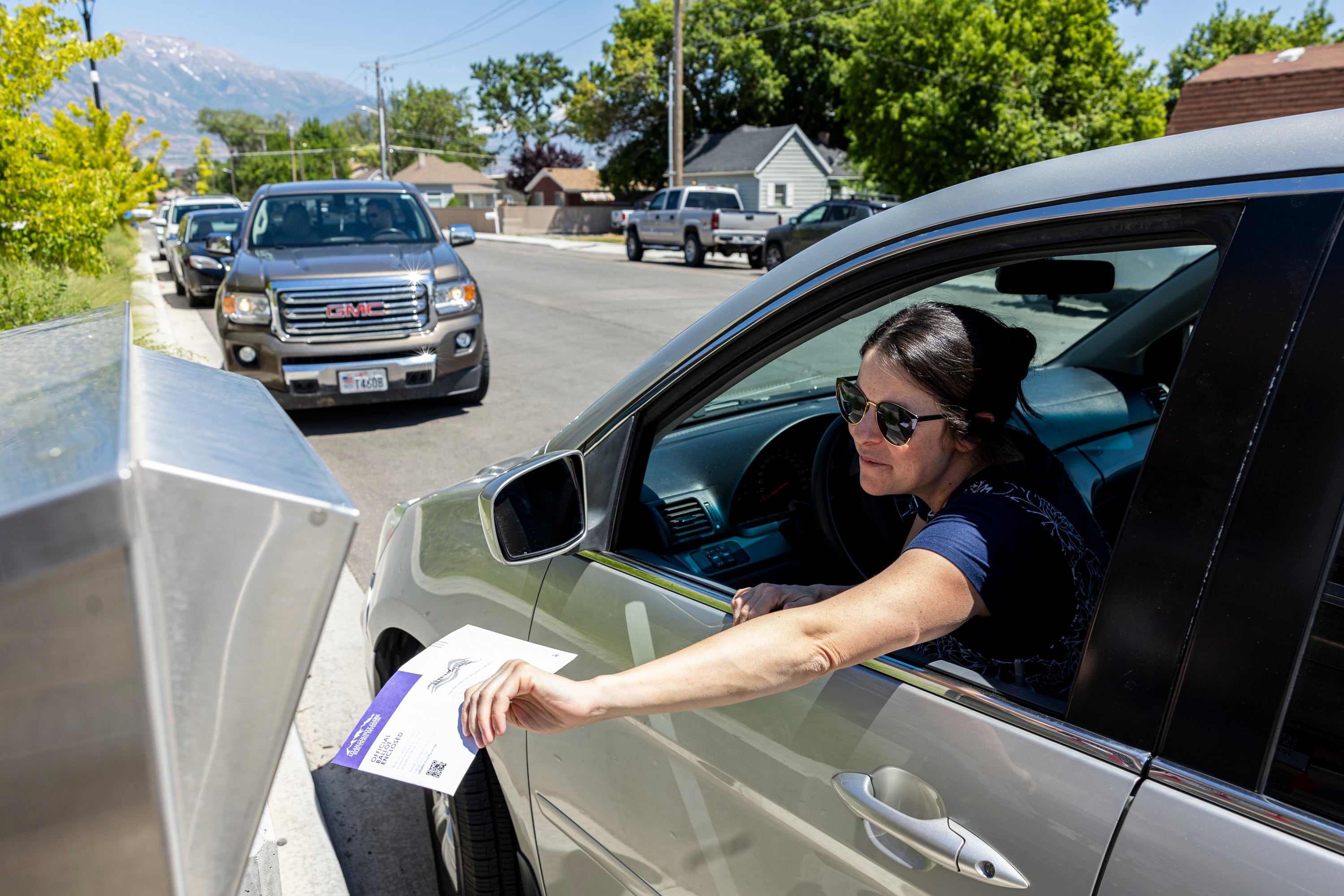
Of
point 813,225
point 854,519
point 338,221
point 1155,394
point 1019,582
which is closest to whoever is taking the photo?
point 1019,582

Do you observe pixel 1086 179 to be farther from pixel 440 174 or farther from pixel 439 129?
pixel 439 129

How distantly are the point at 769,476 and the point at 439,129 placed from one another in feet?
377

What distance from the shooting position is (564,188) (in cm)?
6844

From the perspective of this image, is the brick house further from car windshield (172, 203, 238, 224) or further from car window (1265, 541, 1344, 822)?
car window (1265, 541, 1344, 822)

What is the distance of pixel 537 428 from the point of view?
7781 millimetres

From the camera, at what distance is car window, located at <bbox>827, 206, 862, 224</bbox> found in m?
20.9

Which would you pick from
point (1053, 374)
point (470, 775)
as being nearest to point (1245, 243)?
point (470, 775)

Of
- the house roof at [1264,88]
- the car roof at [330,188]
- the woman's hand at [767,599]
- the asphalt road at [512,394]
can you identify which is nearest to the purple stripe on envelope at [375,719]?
the woman's hand at [767,599]

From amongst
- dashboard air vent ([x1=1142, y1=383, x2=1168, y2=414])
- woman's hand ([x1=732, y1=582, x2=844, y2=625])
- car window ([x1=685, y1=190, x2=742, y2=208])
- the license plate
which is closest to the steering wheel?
woman's hand ([x1=732, y1=582, x2=844, y2=625])

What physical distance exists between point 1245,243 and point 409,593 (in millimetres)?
1959

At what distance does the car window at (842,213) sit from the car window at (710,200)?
5801 millimetres

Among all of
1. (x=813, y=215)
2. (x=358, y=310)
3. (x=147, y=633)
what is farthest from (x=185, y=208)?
(x=147, y=633)

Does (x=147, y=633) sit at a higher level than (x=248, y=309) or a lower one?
higher

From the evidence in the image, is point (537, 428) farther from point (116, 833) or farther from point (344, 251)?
point (116, 833)
